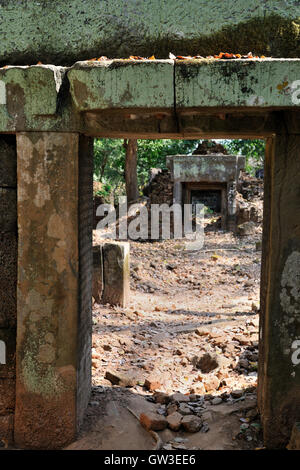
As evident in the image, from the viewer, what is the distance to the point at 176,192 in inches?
545

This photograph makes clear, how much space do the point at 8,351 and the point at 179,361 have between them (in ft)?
7.67

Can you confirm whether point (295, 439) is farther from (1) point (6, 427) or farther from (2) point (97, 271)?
(2) point (97, 271)

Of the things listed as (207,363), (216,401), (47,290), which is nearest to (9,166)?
(47,290)

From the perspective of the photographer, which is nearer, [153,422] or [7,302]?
[7,302]

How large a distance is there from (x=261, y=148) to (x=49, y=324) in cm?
1633

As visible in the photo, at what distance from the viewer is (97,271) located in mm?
6609

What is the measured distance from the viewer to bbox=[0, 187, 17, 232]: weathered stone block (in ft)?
9.45

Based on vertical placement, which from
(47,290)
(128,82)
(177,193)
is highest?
(128,82)

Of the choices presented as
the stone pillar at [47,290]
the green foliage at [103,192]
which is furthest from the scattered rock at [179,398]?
the green foliage at [103,192]

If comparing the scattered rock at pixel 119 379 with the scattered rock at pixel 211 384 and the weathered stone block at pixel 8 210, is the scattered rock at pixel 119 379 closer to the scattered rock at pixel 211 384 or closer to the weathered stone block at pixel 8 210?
the scattered rock at pixel 211 384

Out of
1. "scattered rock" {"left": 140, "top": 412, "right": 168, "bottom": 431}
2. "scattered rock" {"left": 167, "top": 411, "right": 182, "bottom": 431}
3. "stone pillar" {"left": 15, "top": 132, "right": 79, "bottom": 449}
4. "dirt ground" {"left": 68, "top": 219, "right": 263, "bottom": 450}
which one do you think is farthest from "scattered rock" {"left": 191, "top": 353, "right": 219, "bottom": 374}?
"stone pillar" {"left": 15, "top": 132, "right": 79, "bottom": 449}

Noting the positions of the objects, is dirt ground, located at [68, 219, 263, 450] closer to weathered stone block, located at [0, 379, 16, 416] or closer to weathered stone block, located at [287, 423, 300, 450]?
weathered stone block, located at [287, 423, 300, 450]

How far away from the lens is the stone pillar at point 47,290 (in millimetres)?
2723

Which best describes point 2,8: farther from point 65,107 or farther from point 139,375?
point 139,375
